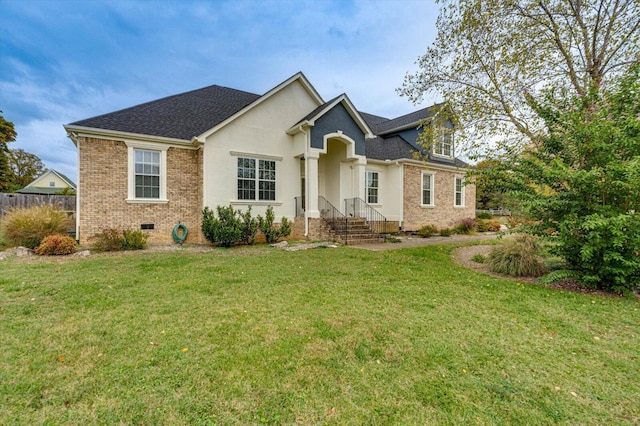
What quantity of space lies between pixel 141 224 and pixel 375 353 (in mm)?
10601

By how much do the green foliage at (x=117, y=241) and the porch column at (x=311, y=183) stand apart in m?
6.25

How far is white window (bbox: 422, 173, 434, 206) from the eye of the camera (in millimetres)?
16750

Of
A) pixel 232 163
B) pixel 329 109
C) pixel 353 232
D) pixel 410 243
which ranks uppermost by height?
pixel 329 109

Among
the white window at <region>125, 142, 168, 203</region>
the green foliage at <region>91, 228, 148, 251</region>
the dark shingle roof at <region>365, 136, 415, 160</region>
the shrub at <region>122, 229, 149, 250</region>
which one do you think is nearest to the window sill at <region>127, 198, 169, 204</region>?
the white window at <region>125, 142, 168, 203</region>

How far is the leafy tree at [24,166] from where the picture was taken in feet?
127

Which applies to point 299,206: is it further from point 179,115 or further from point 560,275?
point 560,275

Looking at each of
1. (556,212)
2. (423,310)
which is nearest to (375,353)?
(423,310)

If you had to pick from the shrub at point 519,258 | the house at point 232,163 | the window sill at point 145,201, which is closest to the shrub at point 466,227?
the house at point 232,163

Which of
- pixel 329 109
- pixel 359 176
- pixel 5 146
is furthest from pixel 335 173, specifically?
pixel 5 146

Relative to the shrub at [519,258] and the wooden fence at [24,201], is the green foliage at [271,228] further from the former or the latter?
the wooden fence at [24,201]

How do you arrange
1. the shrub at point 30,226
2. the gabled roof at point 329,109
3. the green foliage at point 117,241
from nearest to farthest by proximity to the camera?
1. the shrub at point 30,226
2. the green foliage at point 117,241
3. the gabled roof at point 329,109

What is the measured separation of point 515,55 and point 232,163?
34.1ft

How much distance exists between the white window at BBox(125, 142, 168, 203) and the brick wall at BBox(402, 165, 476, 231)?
39.1 ft

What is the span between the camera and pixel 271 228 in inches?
460
